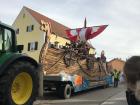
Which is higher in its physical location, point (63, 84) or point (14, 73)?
point (14, 73)

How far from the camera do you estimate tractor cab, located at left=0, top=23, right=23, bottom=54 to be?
10.1 metres

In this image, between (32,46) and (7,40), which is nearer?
(7,40)

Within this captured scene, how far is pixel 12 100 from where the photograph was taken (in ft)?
30.9

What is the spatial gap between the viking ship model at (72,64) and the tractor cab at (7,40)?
6153 mm

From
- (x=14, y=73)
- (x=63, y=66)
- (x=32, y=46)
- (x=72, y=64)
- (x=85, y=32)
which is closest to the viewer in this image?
(x=14, y=73)

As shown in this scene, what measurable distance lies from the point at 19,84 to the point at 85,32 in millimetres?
16431

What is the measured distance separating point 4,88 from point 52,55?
8.38 meters

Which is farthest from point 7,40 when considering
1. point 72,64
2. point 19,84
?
point 72,64

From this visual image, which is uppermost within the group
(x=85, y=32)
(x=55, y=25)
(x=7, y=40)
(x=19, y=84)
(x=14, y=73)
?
(x=55, y=25)

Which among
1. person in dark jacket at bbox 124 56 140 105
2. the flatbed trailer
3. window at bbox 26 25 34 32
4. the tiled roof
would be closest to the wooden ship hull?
the flatbed trailer

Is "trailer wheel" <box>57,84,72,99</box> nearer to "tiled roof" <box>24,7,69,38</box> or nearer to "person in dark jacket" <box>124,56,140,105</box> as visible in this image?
"person in dark jacket" <box>124,56,140,105</box>

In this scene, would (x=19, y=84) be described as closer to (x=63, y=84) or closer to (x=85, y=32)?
(x=63, y=84)

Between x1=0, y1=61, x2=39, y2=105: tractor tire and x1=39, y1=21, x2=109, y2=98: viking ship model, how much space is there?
6.26 m

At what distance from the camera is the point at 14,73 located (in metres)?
9.47
